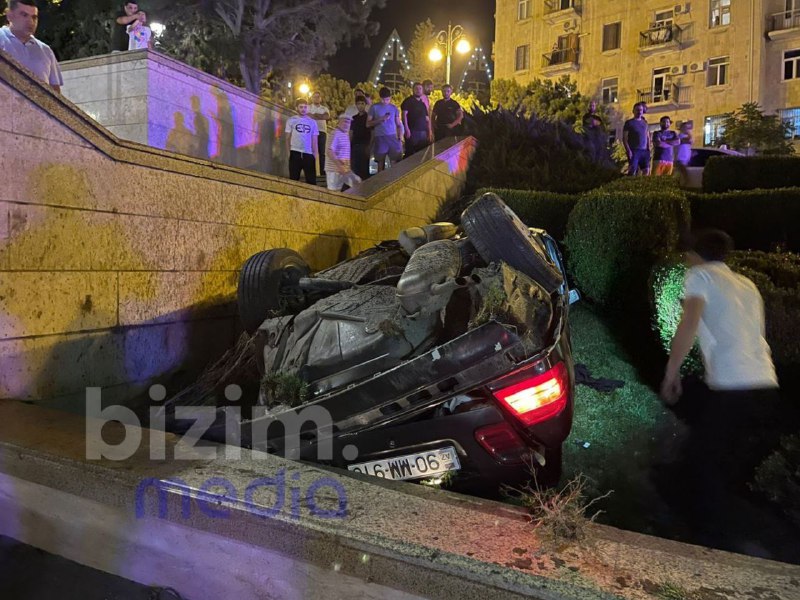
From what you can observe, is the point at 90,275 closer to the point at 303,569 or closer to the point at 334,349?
the point at 334,349

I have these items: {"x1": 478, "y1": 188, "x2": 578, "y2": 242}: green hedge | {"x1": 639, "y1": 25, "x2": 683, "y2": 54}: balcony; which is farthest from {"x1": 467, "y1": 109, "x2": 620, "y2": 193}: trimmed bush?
{"x1": 639, "y1": 25, "x2": 683, "y2": 54}: balcony

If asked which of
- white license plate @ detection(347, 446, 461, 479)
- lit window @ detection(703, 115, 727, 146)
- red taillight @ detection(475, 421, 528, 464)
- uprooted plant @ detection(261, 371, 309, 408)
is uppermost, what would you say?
lit window @ detection(703, 115, 727, 146)

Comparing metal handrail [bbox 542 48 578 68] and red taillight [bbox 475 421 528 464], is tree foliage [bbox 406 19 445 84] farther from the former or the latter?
red taillight [bbox 475 421 528 464]

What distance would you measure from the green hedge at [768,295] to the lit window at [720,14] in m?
35.3

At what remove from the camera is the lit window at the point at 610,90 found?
127 ft

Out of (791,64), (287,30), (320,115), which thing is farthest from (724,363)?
(791,64)

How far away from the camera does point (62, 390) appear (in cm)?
416

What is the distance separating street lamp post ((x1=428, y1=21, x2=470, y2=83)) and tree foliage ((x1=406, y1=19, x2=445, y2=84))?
25961mm

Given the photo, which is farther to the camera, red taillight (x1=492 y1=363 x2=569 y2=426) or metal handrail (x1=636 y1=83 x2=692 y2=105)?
metal handrail (x1=636 y1=83 x2=692 y2=105)

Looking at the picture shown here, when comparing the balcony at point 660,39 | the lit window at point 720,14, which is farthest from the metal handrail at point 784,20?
the balcony at point 660,39

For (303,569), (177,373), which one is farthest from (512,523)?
(177,373)

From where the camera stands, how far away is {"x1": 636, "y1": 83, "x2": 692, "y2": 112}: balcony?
36000 mm

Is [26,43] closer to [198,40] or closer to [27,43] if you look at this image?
[27,43]

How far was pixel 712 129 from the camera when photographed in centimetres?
3494
